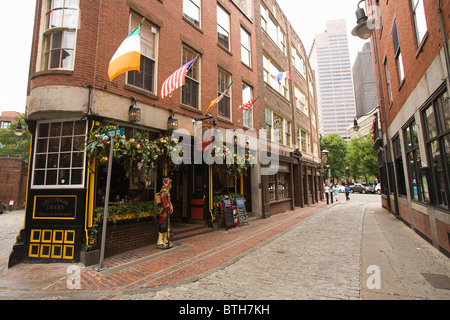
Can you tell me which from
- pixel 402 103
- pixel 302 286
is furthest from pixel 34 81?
pixel 402 103

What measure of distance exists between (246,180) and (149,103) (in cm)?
756

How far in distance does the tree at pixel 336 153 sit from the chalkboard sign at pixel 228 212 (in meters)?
50.4

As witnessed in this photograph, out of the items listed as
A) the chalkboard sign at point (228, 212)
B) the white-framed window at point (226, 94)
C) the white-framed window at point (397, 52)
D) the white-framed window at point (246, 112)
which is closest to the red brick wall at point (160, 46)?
the white-framed window at point (226, 94)

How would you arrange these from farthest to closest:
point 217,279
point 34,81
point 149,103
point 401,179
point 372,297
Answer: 1. point 401,179
2. point 149,103
3. point 34,81
4. point 217,279
5. point 372,297

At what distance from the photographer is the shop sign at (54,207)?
5.61 m

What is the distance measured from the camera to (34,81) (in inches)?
232

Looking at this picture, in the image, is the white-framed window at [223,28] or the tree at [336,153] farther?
the tree at [336,153]

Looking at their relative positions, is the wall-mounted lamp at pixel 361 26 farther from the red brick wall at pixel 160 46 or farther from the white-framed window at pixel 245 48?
the white-framed window at pixel 245 48

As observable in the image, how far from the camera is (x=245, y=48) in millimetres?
13539

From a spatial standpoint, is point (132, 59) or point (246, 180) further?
point (246, 180)

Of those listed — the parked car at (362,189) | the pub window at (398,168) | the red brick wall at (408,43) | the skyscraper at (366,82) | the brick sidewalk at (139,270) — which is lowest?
the brick sidewalk at (139,270)

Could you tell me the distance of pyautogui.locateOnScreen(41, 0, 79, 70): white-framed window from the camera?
237 inches

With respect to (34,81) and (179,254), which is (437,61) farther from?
(34,81)

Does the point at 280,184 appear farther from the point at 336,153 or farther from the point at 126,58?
the point at 336,153
